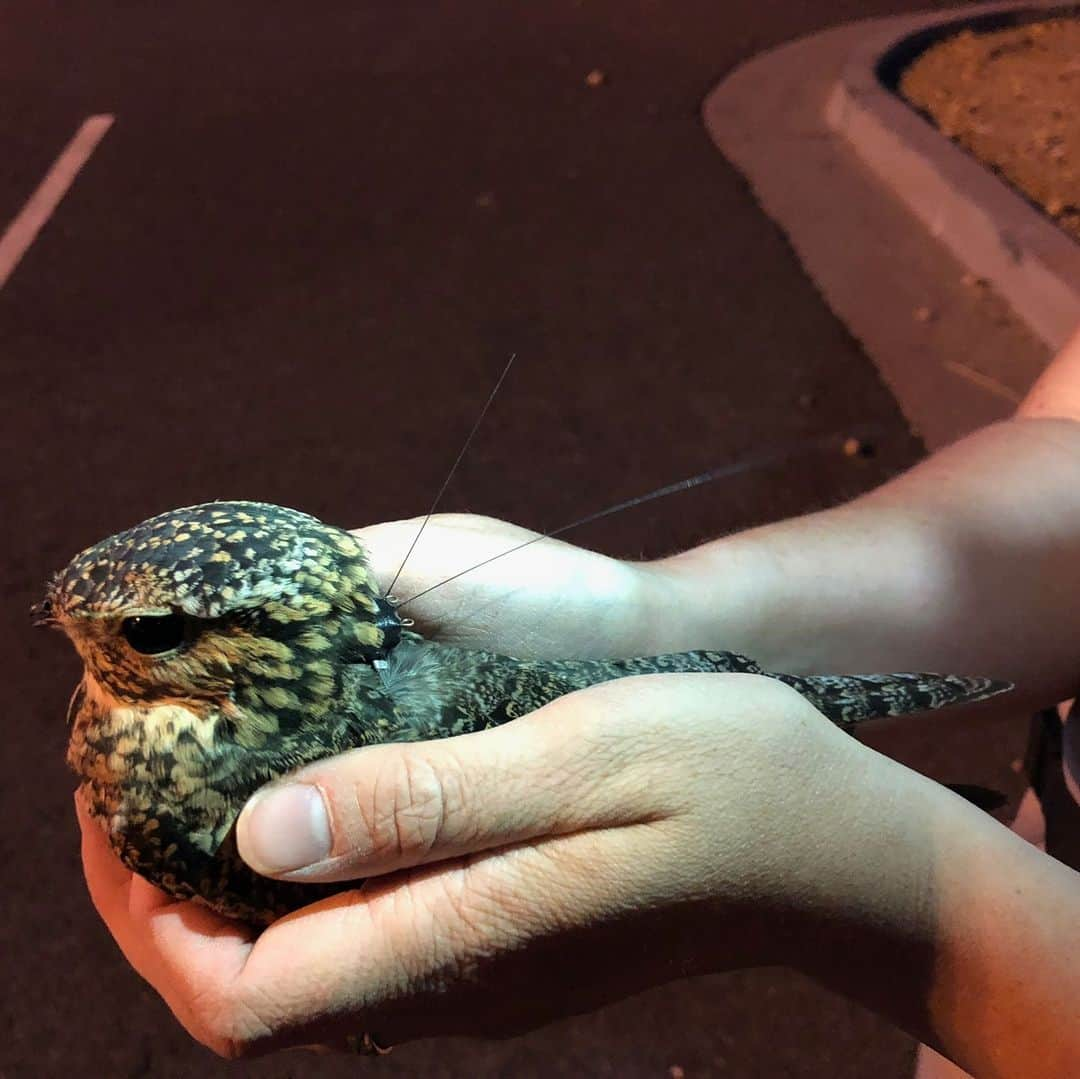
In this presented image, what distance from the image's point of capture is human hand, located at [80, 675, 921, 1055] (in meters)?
0.98

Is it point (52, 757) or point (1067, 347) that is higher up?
point (1067, 347)

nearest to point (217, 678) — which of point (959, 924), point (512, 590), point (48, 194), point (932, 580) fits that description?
point (512, 590)

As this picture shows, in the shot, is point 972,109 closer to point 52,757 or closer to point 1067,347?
point 1067,347

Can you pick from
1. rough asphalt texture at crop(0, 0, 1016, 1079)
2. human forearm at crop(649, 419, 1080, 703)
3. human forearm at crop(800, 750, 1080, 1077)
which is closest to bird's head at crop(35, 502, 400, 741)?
human forearm at crop(800, 750, 1080, 1077)

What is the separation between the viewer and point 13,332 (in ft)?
11.1

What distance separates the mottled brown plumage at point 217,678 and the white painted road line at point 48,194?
318 centimetres

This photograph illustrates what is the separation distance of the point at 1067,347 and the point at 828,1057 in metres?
1.49

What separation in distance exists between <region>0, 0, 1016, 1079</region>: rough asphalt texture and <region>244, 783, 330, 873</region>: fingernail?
3.82 ft

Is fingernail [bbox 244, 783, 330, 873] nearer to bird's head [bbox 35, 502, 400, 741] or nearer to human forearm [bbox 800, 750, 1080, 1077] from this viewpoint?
bird's head [bbox 35, 502, 400, 741]

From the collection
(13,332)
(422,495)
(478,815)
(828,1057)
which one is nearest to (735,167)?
(422,495)

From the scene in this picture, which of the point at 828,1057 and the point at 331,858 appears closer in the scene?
the point at 331,858

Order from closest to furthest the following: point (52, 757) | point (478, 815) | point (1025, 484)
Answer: point (478, 815) < point (1025, 484) < point (52, 757)

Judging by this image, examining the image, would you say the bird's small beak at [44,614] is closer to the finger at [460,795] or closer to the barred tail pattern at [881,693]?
the finger at [460,795]

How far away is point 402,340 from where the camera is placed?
3.31 m
